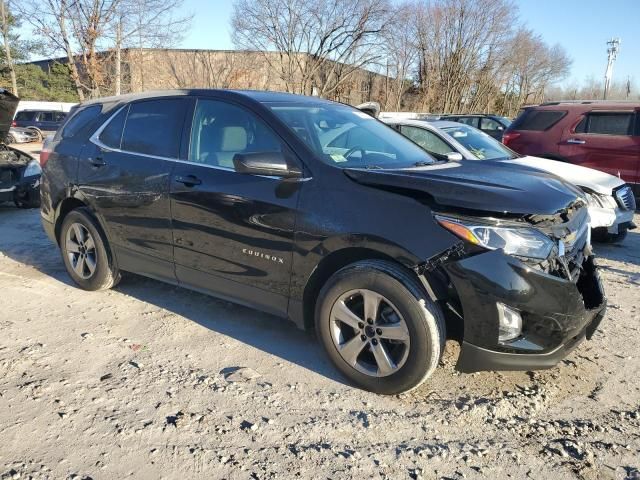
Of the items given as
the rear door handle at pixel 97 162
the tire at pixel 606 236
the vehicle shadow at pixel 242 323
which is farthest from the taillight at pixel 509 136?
the rear door handle at pixel 97 162

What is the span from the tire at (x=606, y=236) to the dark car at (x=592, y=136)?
7.13 feet

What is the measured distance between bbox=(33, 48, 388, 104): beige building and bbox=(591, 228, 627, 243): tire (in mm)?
29378

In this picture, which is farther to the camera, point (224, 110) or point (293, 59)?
point (293, 59)

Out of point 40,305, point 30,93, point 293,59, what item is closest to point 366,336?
point 40,305

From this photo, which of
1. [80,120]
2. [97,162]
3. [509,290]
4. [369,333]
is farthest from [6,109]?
[509,290]

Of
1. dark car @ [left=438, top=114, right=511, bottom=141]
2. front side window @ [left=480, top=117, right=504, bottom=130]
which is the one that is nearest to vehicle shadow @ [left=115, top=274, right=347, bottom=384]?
dark car @ [left=438, top=114, right=511, bottom=141]

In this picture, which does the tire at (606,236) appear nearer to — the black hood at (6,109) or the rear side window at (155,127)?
the rear side window at (155,127)

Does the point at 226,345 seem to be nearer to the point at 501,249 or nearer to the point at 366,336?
the point at 366,336

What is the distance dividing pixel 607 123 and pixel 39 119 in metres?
25.8

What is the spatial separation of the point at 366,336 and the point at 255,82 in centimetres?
3438

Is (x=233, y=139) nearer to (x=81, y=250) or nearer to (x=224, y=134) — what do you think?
(x=224, y=134)

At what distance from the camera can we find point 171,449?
8.59 ft

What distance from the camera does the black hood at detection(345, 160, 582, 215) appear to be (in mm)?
2811

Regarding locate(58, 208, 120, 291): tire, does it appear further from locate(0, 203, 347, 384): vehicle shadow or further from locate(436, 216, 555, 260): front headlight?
locate(436, 216, 555, 260): front headlight
